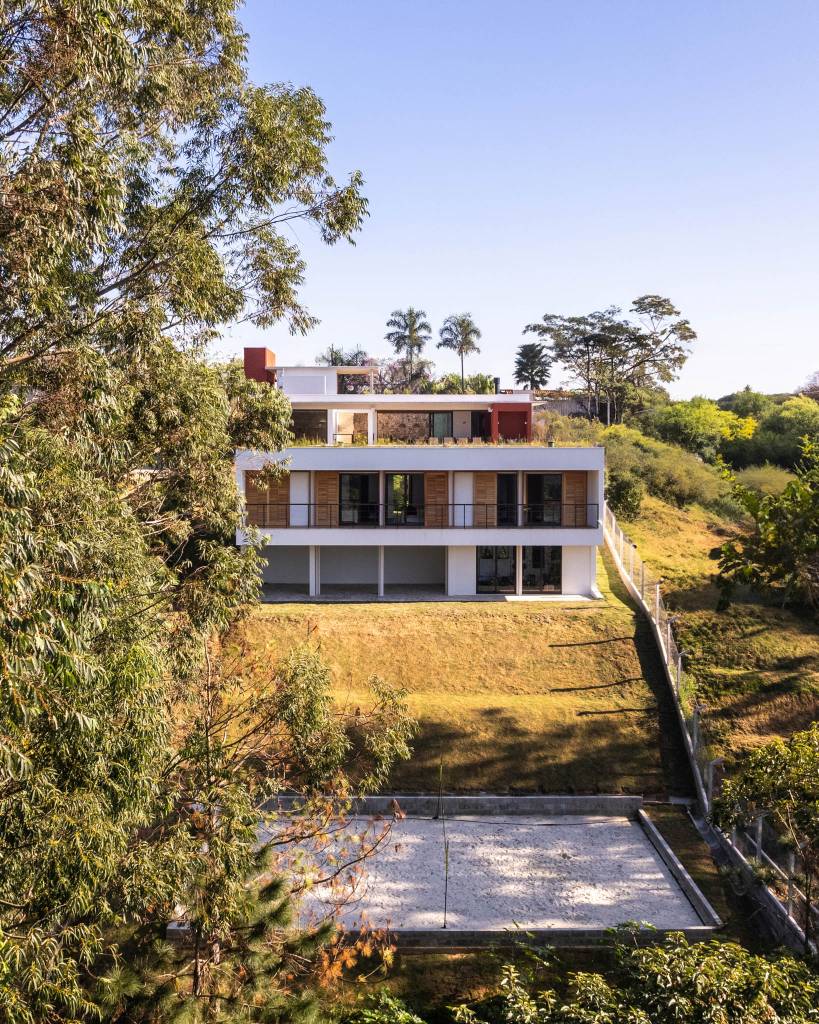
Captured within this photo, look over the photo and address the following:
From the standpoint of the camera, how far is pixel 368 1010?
28.7 feet

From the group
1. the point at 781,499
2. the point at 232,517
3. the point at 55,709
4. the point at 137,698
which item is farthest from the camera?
the point at 781,499

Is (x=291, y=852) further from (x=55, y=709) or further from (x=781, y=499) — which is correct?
(x=781, y=499)

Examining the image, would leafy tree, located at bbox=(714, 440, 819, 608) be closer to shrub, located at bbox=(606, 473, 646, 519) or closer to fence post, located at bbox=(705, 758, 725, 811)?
fence post, located at bbox=(705, 758, 725, 811)

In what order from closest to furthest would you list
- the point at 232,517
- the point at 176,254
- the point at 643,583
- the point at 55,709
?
the point at 55,709 < the point at 176,254 < the point at 232,517 < the point at 643,583

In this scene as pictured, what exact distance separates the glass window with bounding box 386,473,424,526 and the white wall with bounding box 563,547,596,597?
488cm

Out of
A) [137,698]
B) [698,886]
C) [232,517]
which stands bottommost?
[698,886]

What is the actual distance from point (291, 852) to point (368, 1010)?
2.11 meters

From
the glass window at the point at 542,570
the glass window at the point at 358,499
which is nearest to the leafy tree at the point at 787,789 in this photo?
the glass window at the point at 542,570

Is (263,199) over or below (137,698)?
over

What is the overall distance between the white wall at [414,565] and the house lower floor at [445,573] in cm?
4

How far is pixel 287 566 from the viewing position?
26656 millimetres

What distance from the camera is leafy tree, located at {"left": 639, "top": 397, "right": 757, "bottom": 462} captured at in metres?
47.5

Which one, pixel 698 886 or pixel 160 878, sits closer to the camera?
pixel 160 878

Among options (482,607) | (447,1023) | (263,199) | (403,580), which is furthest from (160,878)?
(403,580)
